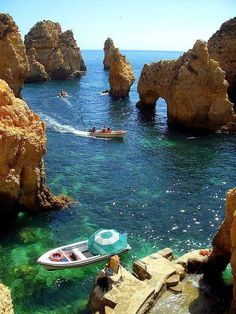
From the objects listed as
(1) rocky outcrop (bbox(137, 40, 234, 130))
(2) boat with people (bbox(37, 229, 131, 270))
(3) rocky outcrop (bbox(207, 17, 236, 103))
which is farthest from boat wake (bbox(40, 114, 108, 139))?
(3) rocky outcrop (bbox(207, 17, 236, 103))

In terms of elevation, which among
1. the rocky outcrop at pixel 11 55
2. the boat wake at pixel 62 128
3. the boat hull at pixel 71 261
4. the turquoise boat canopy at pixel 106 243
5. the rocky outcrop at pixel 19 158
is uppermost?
the rocky outcrop at pixel 11 55

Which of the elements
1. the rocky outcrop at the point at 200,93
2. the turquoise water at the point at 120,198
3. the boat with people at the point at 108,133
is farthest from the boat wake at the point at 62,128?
the rocky outcrop at the point at 200,93

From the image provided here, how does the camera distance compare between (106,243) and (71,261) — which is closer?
(71,261)

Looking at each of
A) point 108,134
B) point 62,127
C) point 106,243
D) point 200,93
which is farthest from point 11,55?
point 106,243

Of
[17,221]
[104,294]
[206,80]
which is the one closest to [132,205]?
[17,221]

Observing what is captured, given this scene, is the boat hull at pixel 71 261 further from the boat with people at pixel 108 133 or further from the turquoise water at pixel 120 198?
the boat with people at pixel 108 133

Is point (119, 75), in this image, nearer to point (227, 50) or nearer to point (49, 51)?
point (227, 50)

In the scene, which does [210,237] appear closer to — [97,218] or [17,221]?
[97,218]
